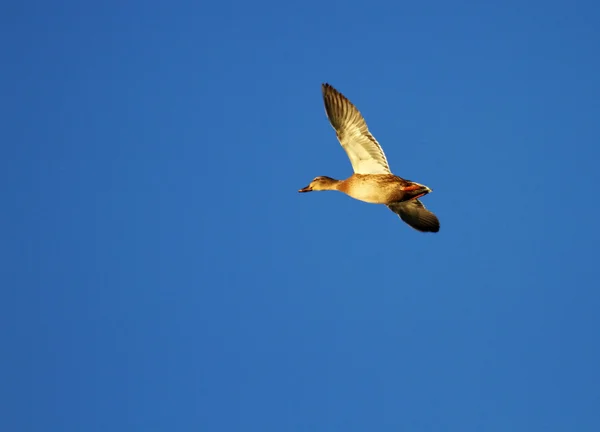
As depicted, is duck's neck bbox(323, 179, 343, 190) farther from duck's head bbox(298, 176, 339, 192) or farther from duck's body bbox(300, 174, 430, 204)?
duck's body bbox(300, 174, 430, 204)

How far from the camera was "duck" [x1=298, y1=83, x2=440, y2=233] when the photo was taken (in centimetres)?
1806

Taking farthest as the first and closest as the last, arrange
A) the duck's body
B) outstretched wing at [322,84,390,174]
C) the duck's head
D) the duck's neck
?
the duck's head → the duck's neck → the duck's body → outstretched wing at [322,84,390,174]

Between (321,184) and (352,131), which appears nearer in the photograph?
(352,131)

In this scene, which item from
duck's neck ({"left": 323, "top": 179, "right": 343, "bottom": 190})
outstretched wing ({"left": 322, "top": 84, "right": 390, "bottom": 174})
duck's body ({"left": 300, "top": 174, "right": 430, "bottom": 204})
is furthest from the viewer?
duck's neck ({"left": 323, "top": 179, "right": 343, "bottom": 190})

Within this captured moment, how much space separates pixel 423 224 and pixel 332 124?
355 cm

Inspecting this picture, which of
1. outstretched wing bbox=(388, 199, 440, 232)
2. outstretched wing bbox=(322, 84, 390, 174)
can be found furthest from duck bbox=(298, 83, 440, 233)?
outstretched wing bbox=(388, 199, 440, 232)

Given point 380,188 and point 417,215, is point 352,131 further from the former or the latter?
point 417,215

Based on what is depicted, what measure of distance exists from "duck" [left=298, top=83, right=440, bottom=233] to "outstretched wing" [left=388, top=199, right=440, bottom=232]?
219 millimetres

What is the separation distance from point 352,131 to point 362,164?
933 millimetres

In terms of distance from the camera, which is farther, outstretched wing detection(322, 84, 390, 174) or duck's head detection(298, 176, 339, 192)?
duck's head detection(298, 176, 339, 192)

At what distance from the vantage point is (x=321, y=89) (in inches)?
716

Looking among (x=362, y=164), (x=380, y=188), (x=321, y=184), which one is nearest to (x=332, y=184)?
(x=321, y=184)

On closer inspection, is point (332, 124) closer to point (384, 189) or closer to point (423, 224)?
point (384, 189)

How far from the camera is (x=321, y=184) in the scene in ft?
66.0
